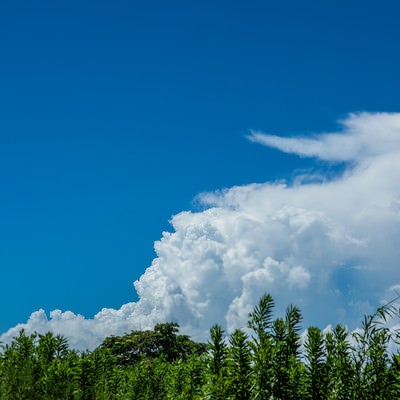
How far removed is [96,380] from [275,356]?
1198 cm

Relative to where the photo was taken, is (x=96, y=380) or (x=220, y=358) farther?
(x=96, y=380)

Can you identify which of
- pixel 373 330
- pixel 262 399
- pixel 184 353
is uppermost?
pixel 184 353

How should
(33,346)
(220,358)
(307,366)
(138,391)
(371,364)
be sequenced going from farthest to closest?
(138,391)
(33,346)
(220,358)
(307,366)
(371,364)

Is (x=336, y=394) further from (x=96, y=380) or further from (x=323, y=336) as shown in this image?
(x=96, y=380)

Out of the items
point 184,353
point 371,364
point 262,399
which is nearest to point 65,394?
point 262,399

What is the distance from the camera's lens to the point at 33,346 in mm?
27359

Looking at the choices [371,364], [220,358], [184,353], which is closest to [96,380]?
[220,358]

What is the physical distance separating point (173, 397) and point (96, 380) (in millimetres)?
3586

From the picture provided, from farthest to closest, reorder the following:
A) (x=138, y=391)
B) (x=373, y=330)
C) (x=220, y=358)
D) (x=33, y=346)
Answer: (x=138, y=391), (x=33, y=346), (x=220, y=358), (x=373, y=330)

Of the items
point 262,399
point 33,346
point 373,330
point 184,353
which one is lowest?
point 262,399

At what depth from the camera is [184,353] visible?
71.2 m

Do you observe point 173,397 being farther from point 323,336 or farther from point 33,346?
point 323,336

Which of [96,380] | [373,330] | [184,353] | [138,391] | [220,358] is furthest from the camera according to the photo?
[184,353]

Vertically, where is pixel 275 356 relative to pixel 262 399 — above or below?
above
